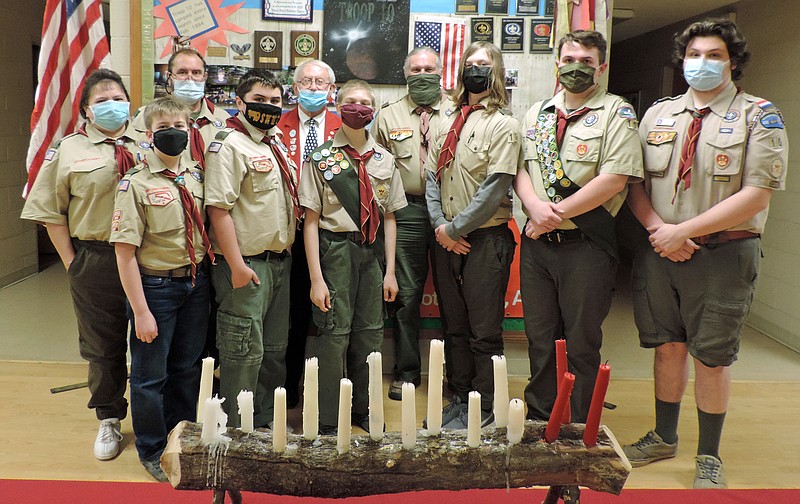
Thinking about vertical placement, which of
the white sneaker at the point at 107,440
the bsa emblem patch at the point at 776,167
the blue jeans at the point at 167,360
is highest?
the bsa emblem patch at the point at 776,167

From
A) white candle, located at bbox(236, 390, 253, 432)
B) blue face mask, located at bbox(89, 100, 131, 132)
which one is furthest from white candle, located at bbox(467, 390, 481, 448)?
blue face mask, located at bbox(89, 100, 131, 132)

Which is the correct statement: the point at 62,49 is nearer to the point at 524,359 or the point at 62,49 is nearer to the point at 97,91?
the point at 97,91

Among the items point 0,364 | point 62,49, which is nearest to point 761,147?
point 62,49

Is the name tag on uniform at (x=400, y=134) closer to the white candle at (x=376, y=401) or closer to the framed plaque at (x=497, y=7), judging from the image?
the framed plaque at (x=497, y=7)

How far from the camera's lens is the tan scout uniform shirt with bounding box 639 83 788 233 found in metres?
2.63

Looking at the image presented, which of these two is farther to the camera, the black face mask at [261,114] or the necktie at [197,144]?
the necktie at [197,144]

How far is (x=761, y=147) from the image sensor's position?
2623 millimetres

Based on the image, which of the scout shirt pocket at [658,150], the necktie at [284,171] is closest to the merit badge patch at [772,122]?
the scout shirt pocket at [658,150]

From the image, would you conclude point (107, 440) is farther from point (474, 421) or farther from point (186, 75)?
point (474, 421)

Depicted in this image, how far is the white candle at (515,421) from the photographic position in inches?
61.4

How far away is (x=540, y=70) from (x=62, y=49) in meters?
2.62

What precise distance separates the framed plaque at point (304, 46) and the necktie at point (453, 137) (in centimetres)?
115

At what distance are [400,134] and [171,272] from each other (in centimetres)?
142

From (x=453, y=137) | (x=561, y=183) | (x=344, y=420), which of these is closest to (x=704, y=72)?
(x=561, y=183)
